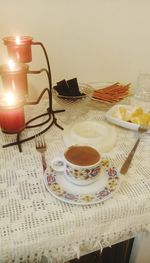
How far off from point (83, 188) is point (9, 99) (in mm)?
344

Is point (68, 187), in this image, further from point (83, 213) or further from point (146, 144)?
point (146, 144)

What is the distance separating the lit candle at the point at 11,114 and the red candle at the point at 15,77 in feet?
0.10

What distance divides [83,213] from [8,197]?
167mm

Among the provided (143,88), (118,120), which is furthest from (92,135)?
(143,88)

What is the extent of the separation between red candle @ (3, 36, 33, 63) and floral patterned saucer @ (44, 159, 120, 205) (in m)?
0.37

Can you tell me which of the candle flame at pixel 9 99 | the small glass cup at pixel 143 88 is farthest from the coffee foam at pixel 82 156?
the small glass cup at pixel 143 88

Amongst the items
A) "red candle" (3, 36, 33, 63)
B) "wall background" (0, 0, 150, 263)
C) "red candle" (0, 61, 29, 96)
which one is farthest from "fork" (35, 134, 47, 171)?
"wall background" (0, 0, 150, 263)

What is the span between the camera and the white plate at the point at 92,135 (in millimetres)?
752

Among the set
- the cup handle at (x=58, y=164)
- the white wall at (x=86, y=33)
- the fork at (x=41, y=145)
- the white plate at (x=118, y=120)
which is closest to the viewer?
the cup handle at (x=58, y=164)

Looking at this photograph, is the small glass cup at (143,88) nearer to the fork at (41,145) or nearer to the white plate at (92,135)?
the white plate at (92,135)

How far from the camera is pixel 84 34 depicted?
107 cm

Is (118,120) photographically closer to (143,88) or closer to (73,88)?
(73,88)

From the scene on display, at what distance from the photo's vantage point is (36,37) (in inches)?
39.9

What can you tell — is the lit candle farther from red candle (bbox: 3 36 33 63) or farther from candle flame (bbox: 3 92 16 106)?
red candle (bbox: 3 36 33 63)
